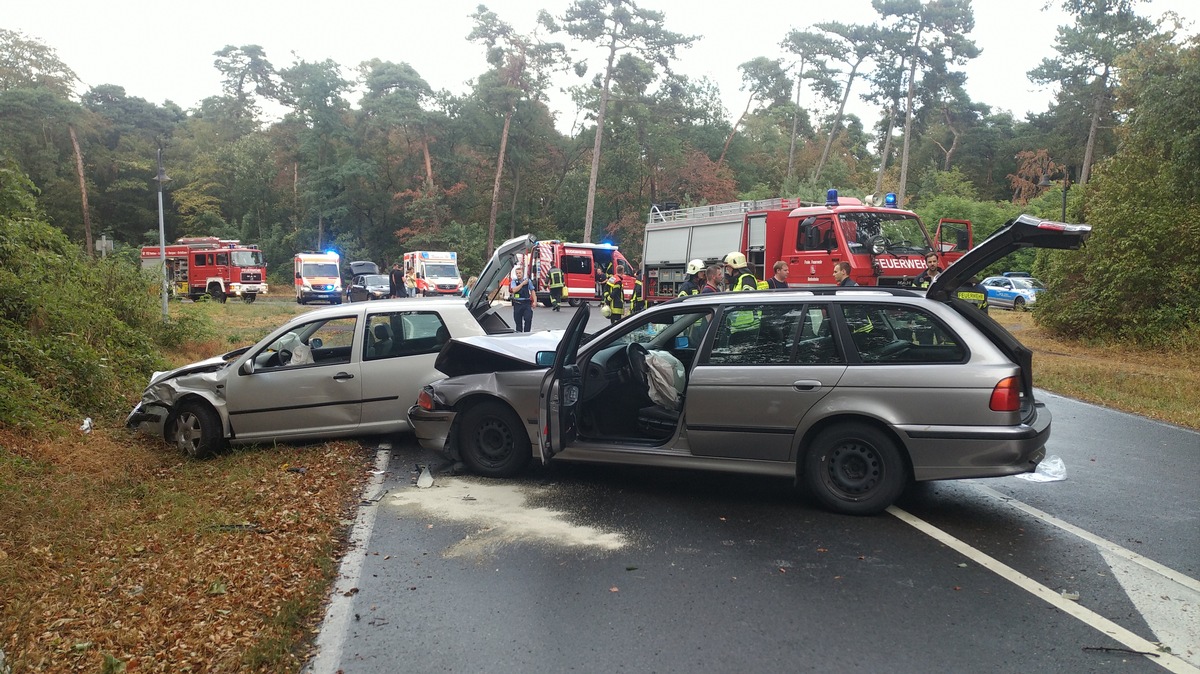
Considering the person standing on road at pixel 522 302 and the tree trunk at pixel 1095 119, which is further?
the tree trunk at pixel 1095 119

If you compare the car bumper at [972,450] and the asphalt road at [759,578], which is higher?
the car bumper at [972,450]

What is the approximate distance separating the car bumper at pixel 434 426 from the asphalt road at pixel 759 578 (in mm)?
352

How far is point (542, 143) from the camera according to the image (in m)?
51.8

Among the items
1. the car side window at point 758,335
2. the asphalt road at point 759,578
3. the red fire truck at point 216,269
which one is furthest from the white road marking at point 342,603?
the red fire truck at point 216,269

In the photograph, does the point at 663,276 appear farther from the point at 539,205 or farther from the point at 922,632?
the point at 539,205

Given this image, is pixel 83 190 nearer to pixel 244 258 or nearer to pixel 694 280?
pixel 244 258

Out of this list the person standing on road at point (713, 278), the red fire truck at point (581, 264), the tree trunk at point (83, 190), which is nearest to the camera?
the person standing on road at point (713, 278)

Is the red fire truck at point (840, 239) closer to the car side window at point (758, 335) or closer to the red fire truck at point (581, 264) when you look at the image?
the car side window at point (758, 335)

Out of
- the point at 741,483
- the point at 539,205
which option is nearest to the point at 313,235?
the point at 539,205

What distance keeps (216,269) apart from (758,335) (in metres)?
38.6

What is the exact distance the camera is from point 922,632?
146 inches

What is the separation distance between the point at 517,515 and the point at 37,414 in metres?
5.29

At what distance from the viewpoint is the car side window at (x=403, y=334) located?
25.3ft

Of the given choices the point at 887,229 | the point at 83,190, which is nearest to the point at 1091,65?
the point at 887,229
